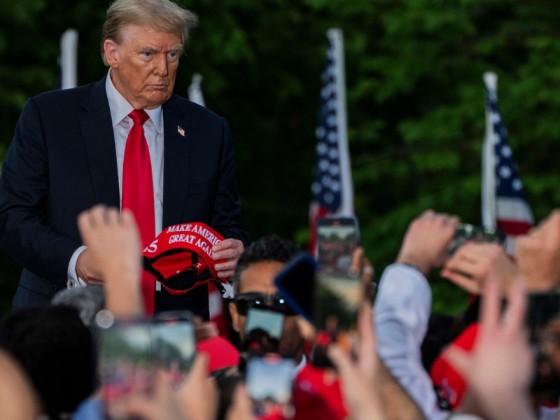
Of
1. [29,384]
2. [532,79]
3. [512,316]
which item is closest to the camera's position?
[512,316]

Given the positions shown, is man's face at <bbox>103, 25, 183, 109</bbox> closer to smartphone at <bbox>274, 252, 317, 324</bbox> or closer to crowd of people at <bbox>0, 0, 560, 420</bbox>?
crowd of people at <bbox>0, 0, 560, 420</bbox>

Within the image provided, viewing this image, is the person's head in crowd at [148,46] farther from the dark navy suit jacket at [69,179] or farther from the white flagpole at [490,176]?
the white flagpole at [490,176]

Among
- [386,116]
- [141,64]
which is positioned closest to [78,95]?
[141,64]

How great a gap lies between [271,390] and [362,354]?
20cm

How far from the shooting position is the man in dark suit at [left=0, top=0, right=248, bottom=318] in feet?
18.7

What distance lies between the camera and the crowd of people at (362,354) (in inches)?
135

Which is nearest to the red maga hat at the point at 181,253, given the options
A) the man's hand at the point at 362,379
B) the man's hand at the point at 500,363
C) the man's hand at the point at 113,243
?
the man's hand at the point at 113,243

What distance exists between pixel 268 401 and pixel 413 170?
13959 mm

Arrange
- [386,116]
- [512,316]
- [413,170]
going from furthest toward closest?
[386,116]
[413,170]
[512,316]

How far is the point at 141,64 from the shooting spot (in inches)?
227

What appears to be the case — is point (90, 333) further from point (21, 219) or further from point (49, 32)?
point (49, 32)

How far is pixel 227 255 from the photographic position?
5551 millimetres

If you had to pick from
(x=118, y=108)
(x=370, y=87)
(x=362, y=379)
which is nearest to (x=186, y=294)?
(x=118, y=108)

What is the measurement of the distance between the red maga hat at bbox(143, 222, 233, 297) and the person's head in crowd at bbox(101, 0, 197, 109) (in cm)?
53
